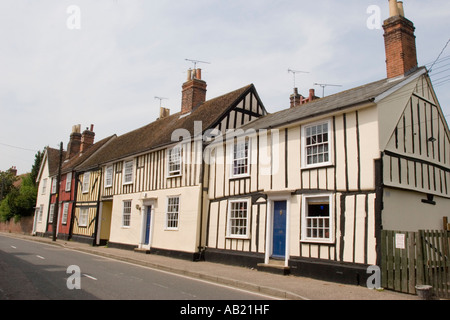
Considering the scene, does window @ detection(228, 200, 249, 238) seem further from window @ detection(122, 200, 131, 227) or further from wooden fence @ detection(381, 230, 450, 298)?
window @ detection(122, 200, 131, 227)

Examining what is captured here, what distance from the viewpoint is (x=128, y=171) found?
2253 centimetres

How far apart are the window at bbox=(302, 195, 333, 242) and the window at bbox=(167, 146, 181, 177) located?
7544 millimetres

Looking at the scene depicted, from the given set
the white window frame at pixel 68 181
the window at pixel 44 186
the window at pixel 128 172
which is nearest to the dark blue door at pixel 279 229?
the window at pixel 128 172

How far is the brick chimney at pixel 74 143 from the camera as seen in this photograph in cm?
3553

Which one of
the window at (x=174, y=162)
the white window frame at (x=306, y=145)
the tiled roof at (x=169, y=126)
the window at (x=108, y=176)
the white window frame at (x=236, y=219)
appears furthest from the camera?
the window at (x=108, y=176)

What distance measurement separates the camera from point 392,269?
31.7 ft

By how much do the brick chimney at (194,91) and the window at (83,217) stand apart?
10.7 metres

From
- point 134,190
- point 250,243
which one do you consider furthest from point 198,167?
point 134,190

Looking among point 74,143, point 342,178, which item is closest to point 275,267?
point 342,178

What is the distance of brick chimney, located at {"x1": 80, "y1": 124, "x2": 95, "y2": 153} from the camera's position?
3428cm

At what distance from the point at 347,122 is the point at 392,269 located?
14.7 ft

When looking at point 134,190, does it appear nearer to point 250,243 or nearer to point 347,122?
point 250,243

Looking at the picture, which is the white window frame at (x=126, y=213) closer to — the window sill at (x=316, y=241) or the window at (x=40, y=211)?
the window sill at (x=316, y=241)

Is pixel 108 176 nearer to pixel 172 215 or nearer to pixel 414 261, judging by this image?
pixel 172 215
